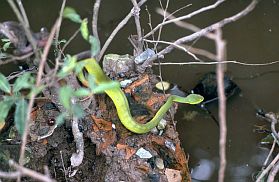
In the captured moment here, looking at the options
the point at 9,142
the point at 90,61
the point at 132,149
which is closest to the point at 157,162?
the point at 132,149

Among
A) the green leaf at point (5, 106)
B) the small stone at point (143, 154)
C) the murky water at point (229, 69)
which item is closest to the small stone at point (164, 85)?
the murky water at point (229, 69)

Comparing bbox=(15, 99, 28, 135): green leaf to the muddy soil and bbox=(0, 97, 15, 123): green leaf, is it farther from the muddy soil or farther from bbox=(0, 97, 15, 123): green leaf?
the muddy soil

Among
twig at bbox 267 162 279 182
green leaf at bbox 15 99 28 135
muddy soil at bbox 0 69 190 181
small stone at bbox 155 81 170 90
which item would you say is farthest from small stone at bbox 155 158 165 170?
green leaf at bbox 15 99 28 135

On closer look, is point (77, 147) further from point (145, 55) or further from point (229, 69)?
point (229, 69)

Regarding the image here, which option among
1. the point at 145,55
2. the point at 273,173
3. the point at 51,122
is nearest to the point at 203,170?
the point at 273,173

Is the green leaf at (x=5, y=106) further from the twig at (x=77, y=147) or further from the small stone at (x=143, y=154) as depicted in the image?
the small stone at (x=143, y=154)
